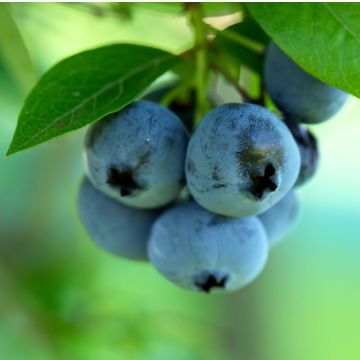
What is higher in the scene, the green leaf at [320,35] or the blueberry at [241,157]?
the green leaf at [320,35]

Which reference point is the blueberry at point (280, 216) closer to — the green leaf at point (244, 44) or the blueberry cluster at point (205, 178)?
the blueberry cluster at point (205, 178)

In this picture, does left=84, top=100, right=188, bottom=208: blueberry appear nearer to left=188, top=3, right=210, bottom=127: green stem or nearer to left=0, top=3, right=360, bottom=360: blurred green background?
left=188, top=3, right=210, bottom=127: green stem

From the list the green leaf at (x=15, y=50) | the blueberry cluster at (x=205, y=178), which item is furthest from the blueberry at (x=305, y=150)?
the green leaf at (x=15, y=50)

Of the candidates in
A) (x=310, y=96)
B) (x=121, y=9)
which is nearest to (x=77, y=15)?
Answer: (x=121, y=9)

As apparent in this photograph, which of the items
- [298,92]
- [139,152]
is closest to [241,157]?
[139,152]

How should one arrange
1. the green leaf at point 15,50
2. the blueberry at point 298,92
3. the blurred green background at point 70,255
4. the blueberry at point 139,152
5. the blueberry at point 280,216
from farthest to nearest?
1. the blurred green background at point 70,255
2. the green leaf at point 15,50
3. the blueberry at point 280,216
4. the blueberry at point 298,92
5. the blueberry at point 139,152

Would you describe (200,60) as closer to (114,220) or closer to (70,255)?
(114,220)
